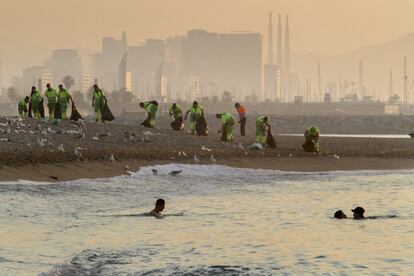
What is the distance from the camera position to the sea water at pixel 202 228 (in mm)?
15953

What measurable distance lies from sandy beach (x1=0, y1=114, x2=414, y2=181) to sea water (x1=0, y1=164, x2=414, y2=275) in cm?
142

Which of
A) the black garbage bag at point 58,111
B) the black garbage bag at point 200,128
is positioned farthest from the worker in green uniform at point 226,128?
the black garbage bag at point 58,111

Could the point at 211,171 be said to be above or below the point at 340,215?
above

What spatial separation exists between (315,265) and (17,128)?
21685 mm

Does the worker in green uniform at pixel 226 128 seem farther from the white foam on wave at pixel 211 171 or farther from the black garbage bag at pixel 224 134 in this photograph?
the white foam on wave at pixel 211 171

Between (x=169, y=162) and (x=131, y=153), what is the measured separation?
1377mm

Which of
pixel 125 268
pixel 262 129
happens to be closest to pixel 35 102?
pixel 262 129

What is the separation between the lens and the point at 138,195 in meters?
26.7

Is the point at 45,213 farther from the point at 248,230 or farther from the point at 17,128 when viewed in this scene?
the point at 17,128

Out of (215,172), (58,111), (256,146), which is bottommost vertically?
(215,172)

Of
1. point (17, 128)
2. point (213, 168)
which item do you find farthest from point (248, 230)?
point (17, 128)

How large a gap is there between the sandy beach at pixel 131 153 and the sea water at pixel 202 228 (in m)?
1.42

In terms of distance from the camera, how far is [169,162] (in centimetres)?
3391

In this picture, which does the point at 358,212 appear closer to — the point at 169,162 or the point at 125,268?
the point at 125,268
